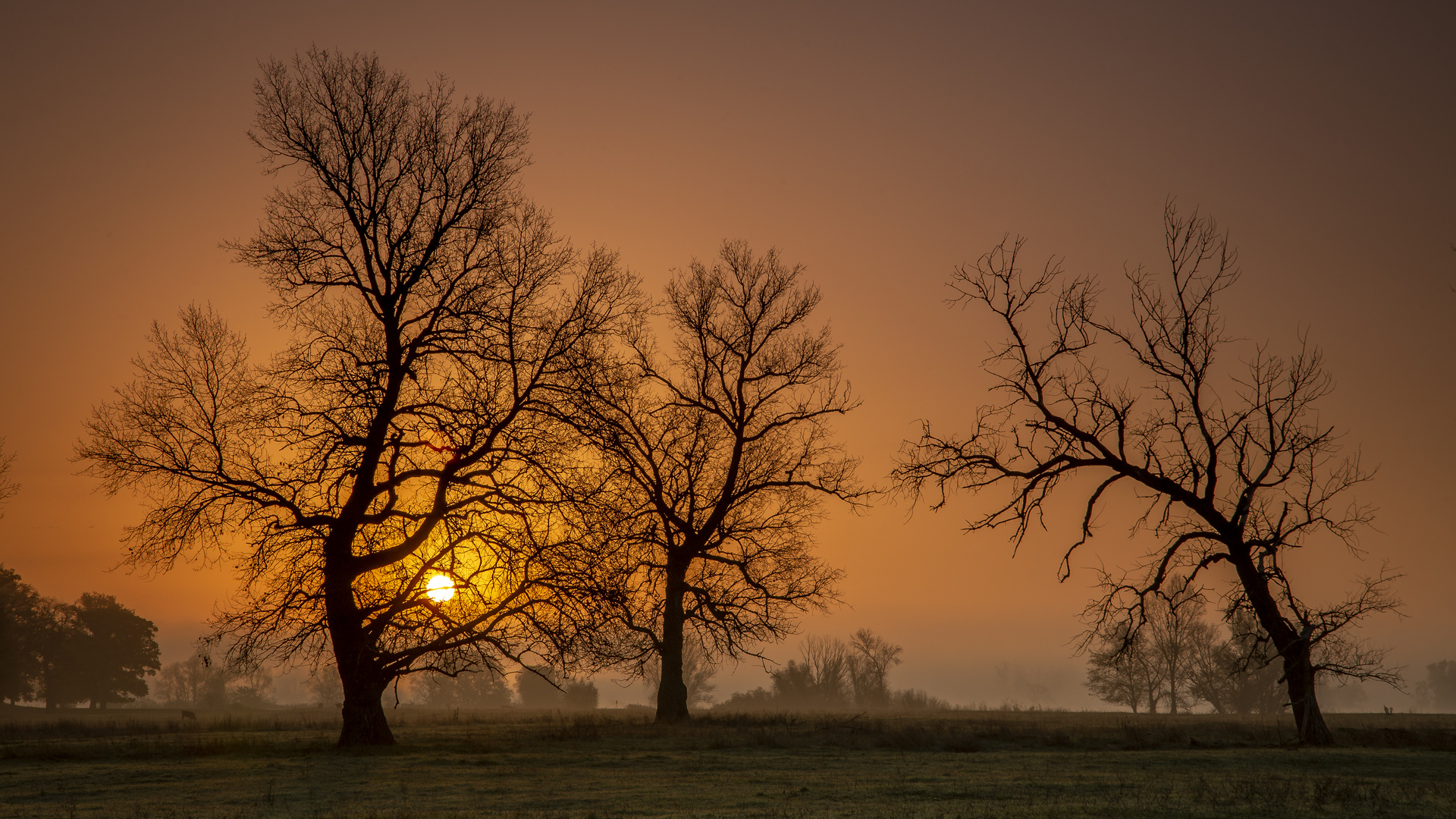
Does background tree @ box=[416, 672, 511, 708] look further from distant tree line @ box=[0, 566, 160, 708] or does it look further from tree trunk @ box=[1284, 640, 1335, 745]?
tree trunk @ box=[1284, 640, 1335, 745]

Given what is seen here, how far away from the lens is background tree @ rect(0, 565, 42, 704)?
6031cm

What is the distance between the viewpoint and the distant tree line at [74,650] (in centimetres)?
6400

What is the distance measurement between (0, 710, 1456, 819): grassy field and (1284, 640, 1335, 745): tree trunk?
587 millimetres

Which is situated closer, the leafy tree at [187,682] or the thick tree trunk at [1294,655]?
the thick tree trunk at [1294,655]

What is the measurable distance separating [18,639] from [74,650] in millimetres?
5835

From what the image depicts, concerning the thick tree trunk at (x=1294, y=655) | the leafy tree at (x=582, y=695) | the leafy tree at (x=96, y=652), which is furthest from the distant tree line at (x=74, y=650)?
the thick tree trunk at (x=1294, y=655)

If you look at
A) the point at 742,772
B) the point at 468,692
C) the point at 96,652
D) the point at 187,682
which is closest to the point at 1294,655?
the point at 742,772

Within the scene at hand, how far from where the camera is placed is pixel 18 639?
62.9 meters

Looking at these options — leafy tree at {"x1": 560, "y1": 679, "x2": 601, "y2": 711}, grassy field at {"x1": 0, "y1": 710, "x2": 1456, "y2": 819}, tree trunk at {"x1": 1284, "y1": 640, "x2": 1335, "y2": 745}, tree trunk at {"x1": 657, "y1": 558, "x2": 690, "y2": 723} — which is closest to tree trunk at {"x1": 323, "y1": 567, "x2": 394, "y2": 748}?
grassy field at {"x1": 0, "y1": 710, "x2": 1456, "y2": 819}

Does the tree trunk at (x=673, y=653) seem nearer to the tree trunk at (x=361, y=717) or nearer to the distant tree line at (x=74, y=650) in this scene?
the tree trunk at (x=361, y=717)

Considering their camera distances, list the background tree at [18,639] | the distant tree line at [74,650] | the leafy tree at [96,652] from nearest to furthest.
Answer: the background tree at [18,639] → the distant tree line at [74,650] → the leafy tree at [96,652]

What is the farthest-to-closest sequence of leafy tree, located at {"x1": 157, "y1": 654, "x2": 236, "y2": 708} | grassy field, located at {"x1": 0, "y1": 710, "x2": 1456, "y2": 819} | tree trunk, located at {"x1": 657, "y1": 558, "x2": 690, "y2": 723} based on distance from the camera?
leafy tree, located at {"x1": 157, "y1": 654, "x2": 236, "y2": 708} → tree trunk, located at {"x1": 657, "y1": 558, "x2": 690, "y2": 723} → grassy field, located at {"x1": 0, "y1": 710, "x2": 1456, "y2": 819}

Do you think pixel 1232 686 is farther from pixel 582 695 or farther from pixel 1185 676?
pixel 582 695

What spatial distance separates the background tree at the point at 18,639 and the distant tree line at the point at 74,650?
0.06 metres
